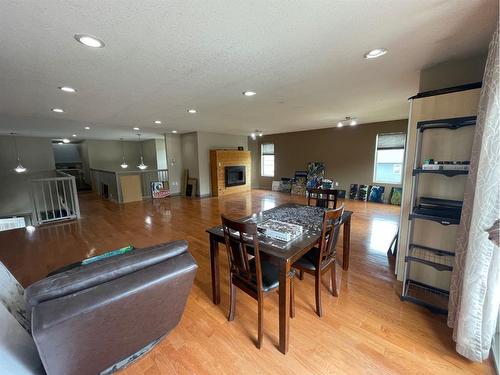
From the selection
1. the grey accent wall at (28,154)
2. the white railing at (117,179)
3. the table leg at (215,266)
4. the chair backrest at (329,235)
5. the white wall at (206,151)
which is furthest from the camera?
the grey accent wall at (28,154)

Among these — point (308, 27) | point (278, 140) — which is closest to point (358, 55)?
point (308, 27)

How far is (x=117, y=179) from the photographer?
647 centimetres

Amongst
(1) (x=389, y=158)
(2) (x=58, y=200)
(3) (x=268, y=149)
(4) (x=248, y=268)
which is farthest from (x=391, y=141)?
(2) (x=58, y=200)

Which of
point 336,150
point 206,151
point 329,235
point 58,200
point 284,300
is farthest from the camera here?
point 206,151

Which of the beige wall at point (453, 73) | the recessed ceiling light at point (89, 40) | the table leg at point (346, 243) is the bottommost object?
the table leg at point (346, 243)

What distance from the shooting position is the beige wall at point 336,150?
6293 mm

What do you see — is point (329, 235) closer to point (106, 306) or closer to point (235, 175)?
point (106, 306)

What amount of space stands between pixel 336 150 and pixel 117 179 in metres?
7.27

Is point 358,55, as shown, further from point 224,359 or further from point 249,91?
point 224,359

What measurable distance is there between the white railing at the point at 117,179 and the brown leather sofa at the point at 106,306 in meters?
6.25

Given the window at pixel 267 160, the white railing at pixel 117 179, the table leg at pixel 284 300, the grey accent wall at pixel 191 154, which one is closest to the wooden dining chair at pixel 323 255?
the table leg at pixel 284 300

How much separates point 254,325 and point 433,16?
108 inches

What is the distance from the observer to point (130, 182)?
22.2 feet

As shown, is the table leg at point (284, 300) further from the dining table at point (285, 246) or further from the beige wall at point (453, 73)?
the beige wall at point (453, 73)
